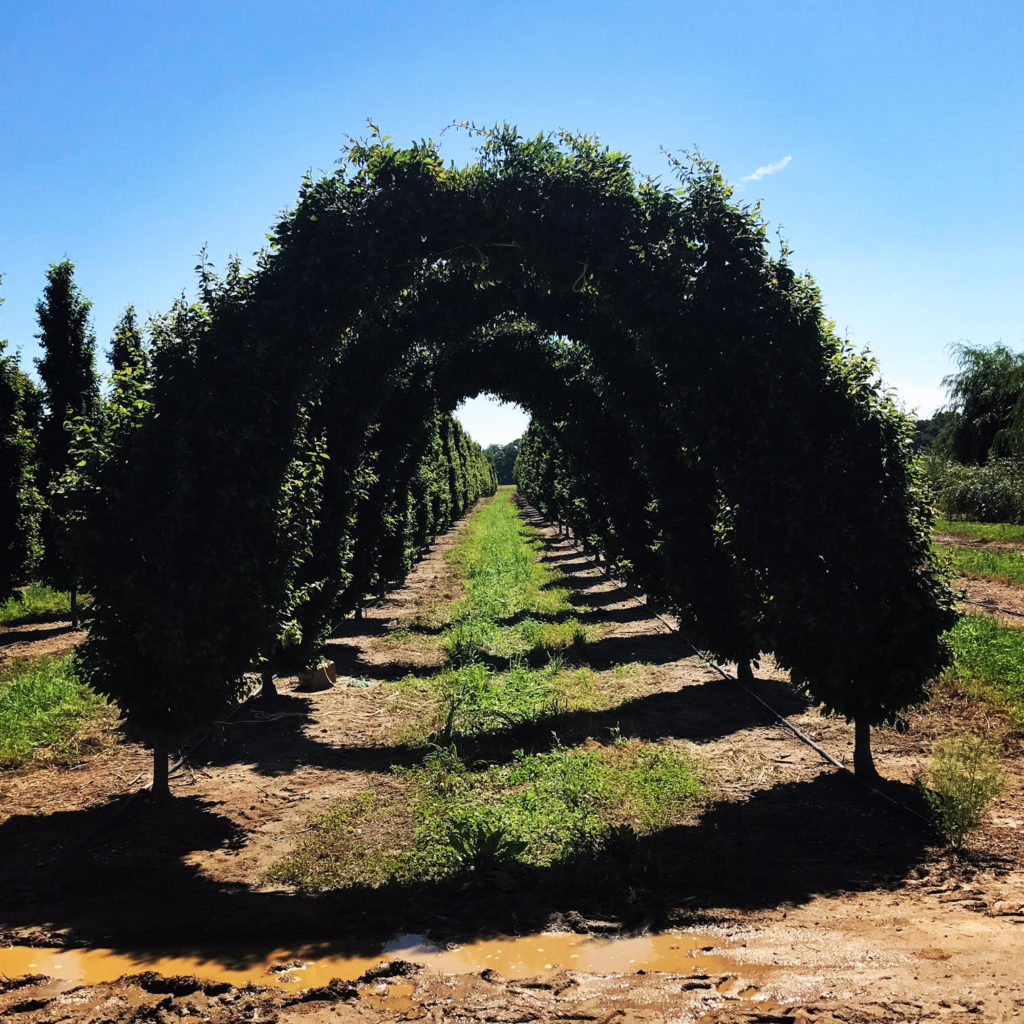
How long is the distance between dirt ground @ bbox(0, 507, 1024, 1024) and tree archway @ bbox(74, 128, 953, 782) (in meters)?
0.97

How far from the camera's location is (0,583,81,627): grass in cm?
1811

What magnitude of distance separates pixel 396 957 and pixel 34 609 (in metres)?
18.1

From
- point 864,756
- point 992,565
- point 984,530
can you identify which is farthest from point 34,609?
point 984,530

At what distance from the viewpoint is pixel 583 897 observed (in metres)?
4.84

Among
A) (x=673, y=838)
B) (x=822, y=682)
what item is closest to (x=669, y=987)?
(x=673, y=838)

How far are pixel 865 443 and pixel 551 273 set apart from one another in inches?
115

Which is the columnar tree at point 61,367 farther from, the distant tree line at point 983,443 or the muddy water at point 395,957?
the distant tree line at point 983,443

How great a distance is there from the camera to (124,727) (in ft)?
20.6

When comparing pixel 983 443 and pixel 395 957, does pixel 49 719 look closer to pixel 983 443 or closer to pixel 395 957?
pixel 395 957

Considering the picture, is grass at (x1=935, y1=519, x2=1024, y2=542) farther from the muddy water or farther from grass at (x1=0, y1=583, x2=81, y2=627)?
grass at (x1=0, y1=583, x2=81, y2=627)

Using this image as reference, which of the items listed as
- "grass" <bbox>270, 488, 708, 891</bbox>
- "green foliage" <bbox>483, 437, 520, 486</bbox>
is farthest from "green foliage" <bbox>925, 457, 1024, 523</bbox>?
"green foliage" <bbox>483, 437, 520, 486</bbox>

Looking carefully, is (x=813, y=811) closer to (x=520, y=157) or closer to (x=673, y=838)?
(x=673, y=838)

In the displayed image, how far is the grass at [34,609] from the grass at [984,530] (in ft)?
78.2

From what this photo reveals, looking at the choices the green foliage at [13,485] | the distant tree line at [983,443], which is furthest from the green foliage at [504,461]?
the green foliage at [13,485]
